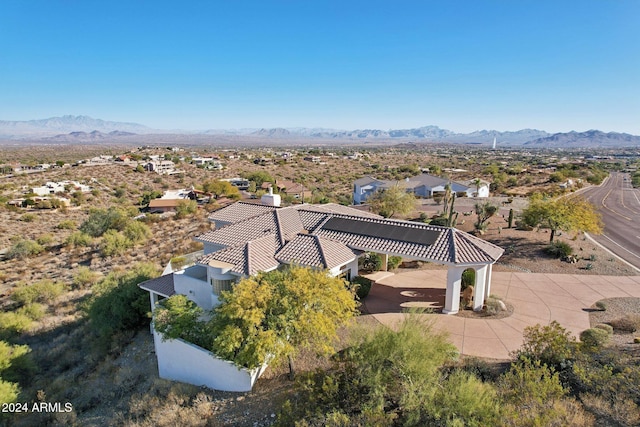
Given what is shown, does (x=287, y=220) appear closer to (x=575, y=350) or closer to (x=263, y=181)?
(x=575, y=350)

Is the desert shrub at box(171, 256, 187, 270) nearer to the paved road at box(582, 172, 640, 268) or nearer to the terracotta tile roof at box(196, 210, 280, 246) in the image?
the terracotta tile roof at box(196, 210, 280, 246)

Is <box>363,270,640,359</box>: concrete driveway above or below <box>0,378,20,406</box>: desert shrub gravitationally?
above

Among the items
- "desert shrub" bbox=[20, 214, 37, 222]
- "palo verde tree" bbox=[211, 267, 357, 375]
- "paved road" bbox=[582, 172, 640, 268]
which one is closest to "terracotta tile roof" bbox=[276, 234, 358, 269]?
"palo verde tree" bbox=[211, 267, 357, 375]

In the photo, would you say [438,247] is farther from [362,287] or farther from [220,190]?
[220,190]

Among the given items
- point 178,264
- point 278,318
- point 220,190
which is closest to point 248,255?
point 278,318

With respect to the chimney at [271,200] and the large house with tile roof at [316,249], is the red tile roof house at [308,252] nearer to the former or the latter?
the large house with tile roof at [316,249]

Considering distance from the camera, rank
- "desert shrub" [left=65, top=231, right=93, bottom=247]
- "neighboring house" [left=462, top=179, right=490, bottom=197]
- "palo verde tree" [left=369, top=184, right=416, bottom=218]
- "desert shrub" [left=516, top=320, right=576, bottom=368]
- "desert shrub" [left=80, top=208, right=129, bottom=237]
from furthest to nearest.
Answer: "neighboring house" [left=462, top=179, right=490, bottom=197] → "desert shrub" [left=80, top=208, right=129, bottom=237] → "desert shrub" [left=65, top=231, right=93, bottom=247] → "palo verde tree" [left=369, top=184, right=416, bottom=218] → "desert shrub" [left=516, top=320, right=576, bottom=368]

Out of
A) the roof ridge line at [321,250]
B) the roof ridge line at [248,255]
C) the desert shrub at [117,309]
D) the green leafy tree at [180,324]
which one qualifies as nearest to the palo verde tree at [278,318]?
the green leafy tree at [180,324]
